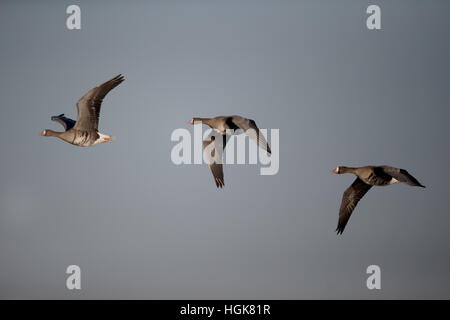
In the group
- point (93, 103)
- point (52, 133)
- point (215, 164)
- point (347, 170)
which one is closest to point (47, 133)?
point (52, 133)

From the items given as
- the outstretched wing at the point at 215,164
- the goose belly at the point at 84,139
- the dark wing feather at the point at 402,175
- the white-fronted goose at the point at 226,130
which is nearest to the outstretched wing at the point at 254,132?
the white-fronted goose at the point at 226,130

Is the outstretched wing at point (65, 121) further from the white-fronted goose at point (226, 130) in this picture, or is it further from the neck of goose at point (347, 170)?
the neck of goose at point (347, 170)

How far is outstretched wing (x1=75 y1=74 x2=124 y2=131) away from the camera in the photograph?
1093 cm

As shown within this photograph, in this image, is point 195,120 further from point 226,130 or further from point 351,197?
point 351,197

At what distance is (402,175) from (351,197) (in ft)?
6.42

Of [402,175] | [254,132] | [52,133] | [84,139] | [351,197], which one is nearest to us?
[254,132]

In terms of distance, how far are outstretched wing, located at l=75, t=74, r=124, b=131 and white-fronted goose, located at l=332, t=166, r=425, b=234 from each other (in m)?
4.99

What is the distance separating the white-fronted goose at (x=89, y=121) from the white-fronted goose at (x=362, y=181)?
4.93 metres

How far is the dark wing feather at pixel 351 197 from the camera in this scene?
12.6m

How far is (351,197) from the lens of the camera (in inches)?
496

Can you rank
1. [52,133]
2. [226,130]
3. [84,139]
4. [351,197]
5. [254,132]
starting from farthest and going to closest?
[351,197] → [52,133] → [226,130] → [84,139] → [254,132]
